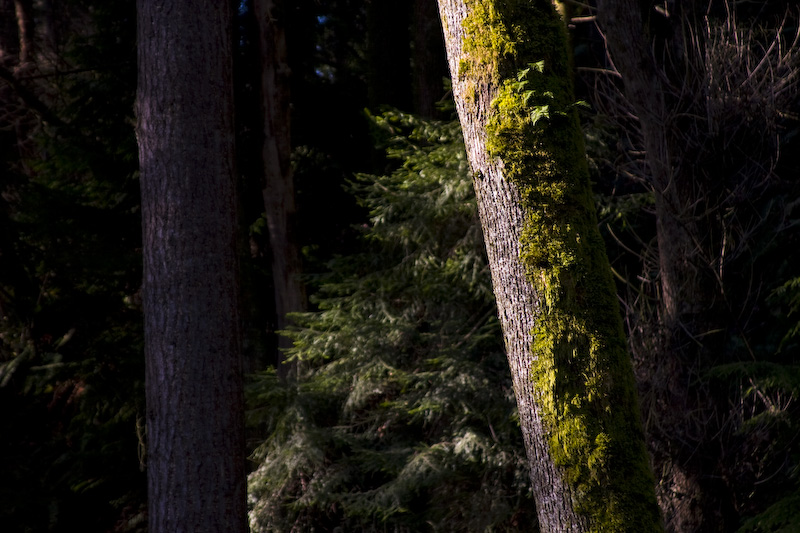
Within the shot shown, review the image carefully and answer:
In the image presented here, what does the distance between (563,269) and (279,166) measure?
218 inches

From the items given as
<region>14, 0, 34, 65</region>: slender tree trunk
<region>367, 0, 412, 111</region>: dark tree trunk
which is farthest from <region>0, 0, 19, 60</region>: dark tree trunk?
<region>367, 0, 412, 111</region>: dark tree trunk

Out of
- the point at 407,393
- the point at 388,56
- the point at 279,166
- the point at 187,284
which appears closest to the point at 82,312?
the point at 279,166

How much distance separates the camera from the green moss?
8.86ft

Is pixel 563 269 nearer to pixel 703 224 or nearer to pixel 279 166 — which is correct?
pixel 703 224

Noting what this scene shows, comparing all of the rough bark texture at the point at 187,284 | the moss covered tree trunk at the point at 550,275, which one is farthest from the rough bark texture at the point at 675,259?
the rough bark texture at the point at 187,284

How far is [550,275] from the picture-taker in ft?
9.02

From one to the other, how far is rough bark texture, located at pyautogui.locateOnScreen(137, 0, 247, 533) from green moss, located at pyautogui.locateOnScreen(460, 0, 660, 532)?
258 cm

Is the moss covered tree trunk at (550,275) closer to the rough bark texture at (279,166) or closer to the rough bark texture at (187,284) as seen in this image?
the rough bark texture at (187,284)

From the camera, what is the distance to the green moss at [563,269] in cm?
270

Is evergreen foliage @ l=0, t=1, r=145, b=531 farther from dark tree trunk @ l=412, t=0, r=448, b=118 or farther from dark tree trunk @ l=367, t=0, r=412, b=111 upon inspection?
dark tree trunk @ l=412, t=0, r=448, b=118

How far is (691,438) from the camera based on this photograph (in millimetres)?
5258

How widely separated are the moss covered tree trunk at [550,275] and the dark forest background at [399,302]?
1371 millimetres

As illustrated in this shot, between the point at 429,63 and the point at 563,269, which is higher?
the point at 429,63

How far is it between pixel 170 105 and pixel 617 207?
12.6 ft
